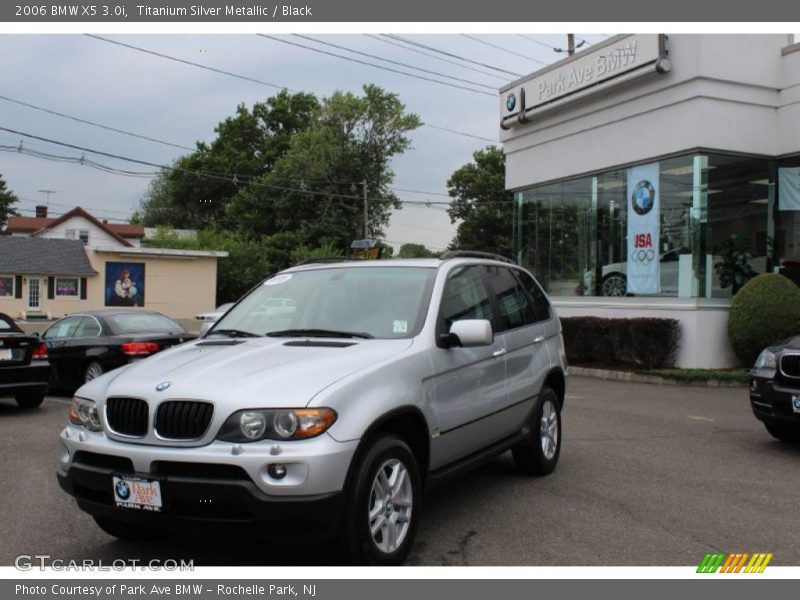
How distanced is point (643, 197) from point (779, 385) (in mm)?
8810

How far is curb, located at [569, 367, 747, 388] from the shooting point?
12.9 metres

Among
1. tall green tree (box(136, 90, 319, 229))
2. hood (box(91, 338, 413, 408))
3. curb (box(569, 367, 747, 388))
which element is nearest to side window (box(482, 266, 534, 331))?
hood (box(91, 338, 413, 408))

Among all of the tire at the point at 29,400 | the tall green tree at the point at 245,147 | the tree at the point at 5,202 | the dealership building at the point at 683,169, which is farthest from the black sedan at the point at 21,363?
the tree at the point at 5,202

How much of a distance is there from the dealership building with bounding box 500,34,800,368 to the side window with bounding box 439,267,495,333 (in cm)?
937

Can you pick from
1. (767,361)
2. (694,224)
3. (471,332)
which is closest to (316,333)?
(471,332)

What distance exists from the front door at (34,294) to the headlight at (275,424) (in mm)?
38022

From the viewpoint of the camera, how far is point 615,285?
16.3m

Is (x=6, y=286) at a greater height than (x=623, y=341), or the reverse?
(x=6, y=286)

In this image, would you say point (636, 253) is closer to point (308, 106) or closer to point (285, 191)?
point (285, 191)

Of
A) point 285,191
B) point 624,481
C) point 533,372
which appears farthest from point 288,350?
point 285,191

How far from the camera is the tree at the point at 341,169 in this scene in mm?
52781

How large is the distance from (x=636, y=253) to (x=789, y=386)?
343 inches

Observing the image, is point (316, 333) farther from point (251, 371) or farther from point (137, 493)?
point (137, 493)

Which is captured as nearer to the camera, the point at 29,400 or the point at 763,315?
the point at 29,400
